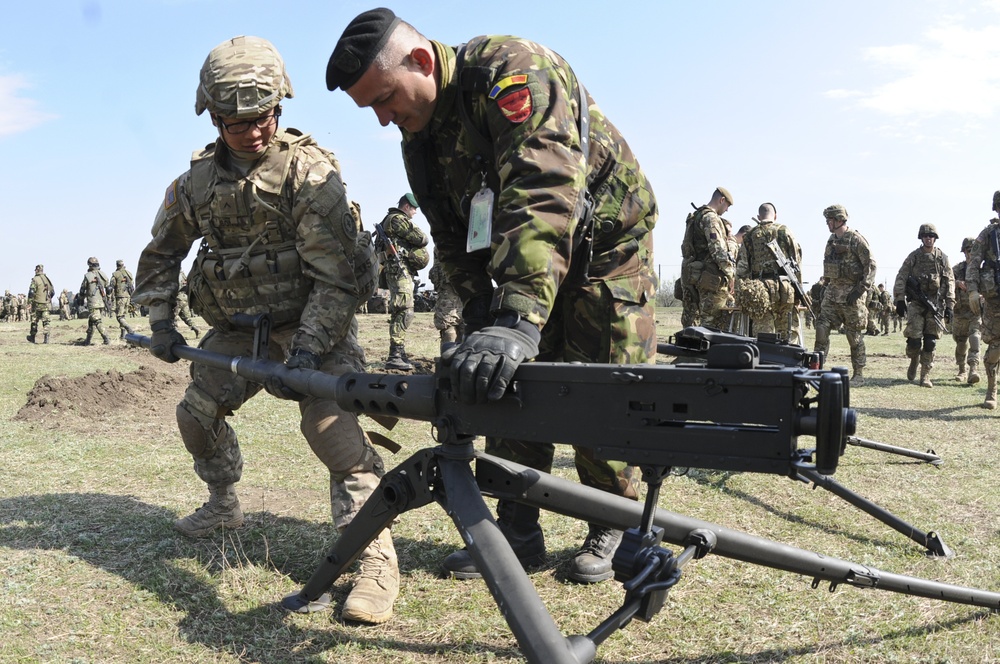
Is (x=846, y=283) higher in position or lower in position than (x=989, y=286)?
higher

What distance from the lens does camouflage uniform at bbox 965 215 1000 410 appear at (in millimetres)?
9328

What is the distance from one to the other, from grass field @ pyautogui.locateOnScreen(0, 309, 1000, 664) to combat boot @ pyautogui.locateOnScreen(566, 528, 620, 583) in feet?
0.24

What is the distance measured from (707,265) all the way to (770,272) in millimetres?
1155

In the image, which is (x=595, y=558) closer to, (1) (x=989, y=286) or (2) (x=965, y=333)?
(1) (x=989, y=286)

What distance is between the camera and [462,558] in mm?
3814

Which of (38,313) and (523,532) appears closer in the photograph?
(523,532)

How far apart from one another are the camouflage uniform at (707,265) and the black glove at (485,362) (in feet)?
32.0

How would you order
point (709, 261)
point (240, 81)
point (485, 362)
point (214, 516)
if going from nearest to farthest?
point (485, 362), point (240, 81), point (214, 516), point (709, 261)

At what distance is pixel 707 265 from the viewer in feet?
39.0

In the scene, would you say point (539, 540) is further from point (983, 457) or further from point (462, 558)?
point (983, 457)

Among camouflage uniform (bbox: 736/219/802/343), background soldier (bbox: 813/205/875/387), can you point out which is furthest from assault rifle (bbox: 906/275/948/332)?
camouflage uniform (bbox: 736/219/802/343)

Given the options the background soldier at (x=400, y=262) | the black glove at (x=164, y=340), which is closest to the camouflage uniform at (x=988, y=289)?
the background soldier at (x=400, y=262)

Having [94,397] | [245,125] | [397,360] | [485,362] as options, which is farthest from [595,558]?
[397,360]

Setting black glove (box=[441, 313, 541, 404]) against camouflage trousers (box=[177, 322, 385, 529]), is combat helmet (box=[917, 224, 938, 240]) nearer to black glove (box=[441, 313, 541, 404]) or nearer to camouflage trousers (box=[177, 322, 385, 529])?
camouflage trousers (box=[177, 322, 385, 529])
